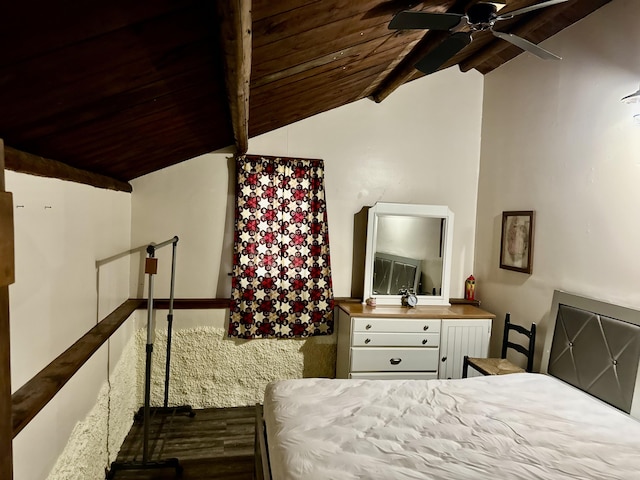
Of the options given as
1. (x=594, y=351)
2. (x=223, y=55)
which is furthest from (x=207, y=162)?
(x=594, y=351)

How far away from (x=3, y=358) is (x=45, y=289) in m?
0.97

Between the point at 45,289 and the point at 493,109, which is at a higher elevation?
the point at 493,109

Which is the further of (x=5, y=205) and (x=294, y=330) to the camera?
(x=294, y=330)

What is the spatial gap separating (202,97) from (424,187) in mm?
2513

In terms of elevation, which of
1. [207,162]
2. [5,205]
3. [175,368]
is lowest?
[175,368]

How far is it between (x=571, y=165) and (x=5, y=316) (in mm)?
3204

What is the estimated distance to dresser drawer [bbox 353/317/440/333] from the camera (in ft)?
11.1

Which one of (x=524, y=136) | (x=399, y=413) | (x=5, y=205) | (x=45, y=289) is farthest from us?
(x=524, y=136)

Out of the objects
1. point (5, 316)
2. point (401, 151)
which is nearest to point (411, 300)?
point (401, 151)

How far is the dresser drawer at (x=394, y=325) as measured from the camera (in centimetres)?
338

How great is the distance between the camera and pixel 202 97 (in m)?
1.95

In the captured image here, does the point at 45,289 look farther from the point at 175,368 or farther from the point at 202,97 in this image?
the point at 175,368

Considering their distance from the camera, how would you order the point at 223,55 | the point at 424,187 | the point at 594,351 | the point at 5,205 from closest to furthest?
the point at 5,205 < the point at 223,55 < the point at 594,351 < the point at 424,187

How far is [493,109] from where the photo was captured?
3814mm
